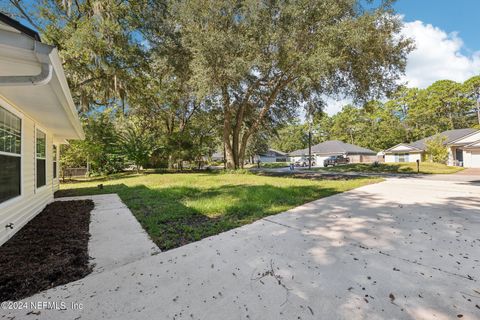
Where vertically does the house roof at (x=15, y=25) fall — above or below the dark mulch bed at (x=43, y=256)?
above

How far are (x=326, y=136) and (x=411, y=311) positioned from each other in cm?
5040

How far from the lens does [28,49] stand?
1.93m

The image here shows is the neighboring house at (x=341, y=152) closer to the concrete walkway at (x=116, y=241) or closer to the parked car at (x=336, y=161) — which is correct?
the parked car at (x=336, y=161)

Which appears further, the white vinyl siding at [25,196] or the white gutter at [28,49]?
the white vinyl siding at [25,196]

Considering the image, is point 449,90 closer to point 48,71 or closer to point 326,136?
point 326,136

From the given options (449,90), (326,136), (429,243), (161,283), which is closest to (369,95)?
(429,243)

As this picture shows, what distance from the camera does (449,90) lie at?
34500mm

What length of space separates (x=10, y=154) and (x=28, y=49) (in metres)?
2.75

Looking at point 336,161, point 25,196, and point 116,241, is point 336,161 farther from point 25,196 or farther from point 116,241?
point 25,196

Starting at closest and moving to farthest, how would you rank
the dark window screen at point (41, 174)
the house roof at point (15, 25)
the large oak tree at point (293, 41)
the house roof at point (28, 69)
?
the house roof at point (15, 25)
the house roof at point (28, 69)
the dark window screen at point (41, 174)
the large oak tree at point (293, 41)

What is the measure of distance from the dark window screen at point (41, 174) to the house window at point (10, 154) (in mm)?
1687

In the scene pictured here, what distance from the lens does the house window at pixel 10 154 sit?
3.41m

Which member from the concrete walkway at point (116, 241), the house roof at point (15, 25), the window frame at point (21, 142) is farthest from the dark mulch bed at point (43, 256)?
the house roof at point (15, 25)

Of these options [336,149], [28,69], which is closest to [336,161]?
[336,149]
